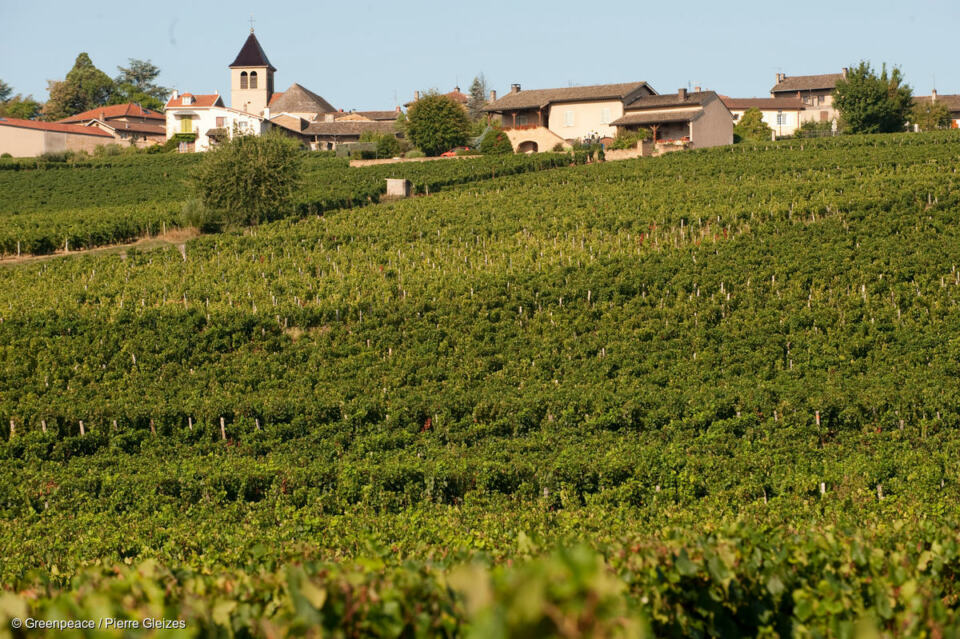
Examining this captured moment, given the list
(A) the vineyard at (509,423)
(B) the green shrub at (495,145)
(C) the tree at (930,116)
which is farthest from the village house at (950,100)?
(A) the vineyard at (509,423)

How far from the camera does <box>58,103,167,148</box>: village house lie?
331 feet

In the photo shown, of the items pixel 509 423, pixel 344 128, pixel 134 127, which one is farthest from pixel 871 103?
pixel 134 127

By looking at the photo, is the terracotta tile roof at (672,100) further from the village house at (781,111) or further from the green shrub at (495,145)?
the village house at (781,111)

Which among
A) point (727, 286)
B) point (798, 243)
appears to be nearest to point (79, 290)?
point (727, 286)

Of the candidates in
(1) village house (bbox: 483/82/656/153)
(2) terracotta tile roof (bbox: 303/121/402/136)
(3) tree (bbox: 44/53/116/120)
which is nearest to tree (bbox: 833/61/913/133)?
(1) village house (bbox: 483/82/656/153)

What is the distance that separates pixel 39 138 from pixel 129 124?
1768 cm

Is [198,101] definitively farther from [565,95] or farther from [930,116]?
[930,116]

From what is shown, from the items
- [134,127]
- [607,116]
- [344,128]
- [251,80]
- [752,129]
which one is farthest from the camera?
[251,80]

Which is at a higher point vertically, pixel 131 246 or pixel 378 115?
Result: pixel 378 115

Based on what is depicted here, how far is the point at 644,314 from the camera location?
28.4 metres

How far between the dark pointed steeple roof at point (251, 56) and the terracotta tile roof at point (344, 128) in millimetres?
13921

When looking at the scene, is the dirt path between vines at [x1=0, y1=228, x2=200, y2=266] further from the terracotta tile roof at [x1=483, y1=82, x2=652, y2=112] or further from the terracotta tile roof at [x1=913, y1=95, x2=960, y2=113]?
the terracotta tile roof at [x1=913, y1=95, x2=960, y2=113]

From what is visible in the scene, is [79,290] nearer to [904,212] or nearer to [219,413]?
[219,413]

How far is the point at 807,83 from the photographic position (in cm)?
10169
